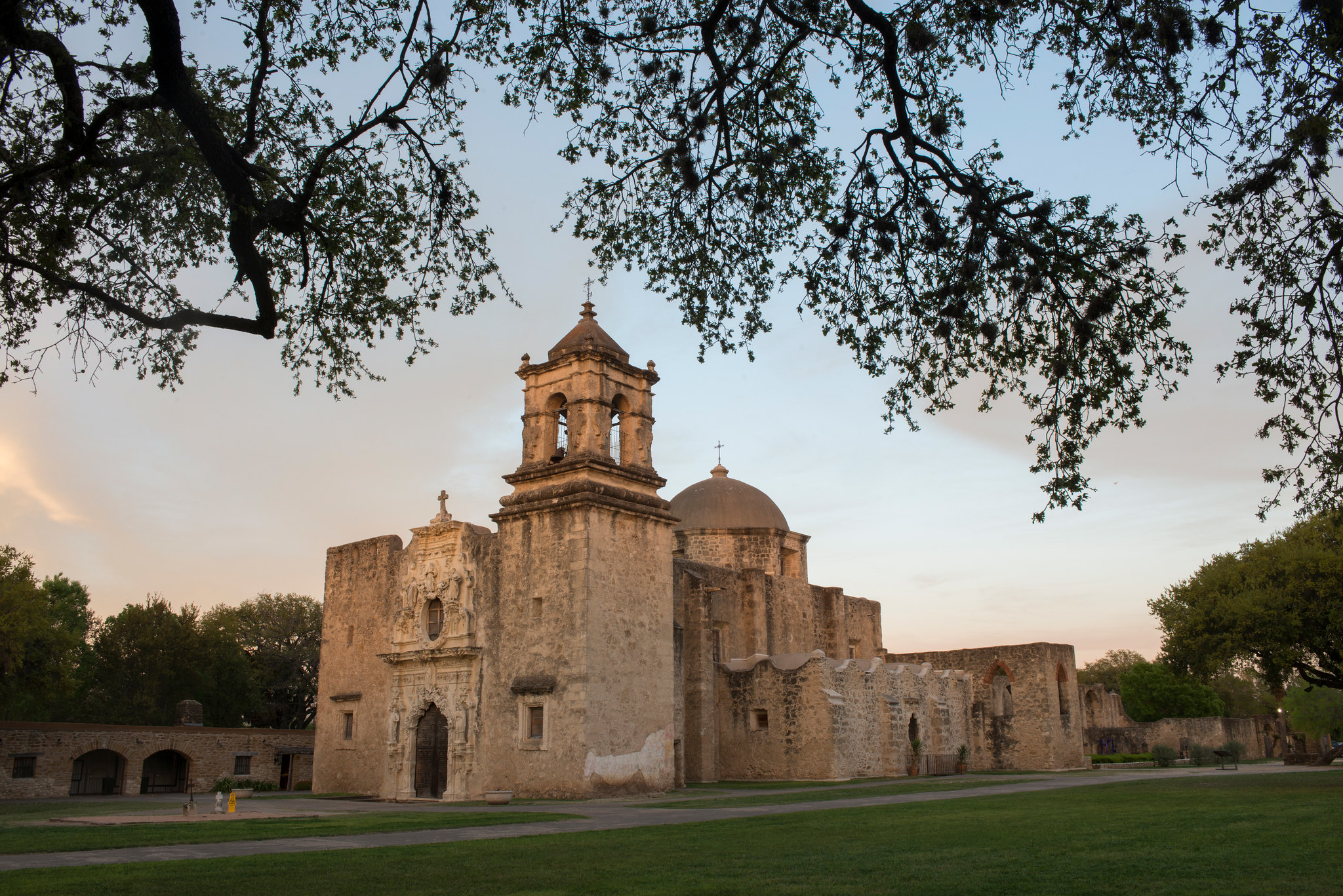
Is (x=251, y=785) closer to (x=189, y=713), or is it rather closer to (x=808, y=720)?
(x=189, y=713)

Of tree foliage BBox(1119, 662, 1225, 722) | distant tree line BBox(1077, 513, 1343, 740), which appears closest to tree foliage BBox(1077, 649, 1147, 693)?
tree foliage BBox(1119, 662, 1225, 722)

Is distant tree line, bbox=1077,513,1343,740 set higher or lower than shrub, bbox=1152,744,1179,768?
higher

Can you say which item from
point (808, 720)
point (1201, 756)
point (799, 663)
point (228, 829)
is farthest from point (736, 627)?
point (228, 829)

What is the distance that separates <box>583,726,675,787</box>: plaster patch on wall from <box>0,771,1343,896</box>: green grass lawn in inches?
273

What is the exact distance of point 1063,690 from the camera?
117 feet

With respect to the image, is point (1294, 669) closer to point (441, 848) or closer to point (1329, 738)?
point (1329, 738)

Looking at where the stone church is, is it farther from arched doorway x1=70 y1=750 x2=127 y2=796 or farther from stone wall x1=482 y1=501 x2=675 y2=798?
arched doorway x1=70 y1=750 x2=127 y2=796

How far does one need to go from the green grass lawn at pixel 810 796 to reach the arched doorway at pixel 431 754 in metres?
6.31

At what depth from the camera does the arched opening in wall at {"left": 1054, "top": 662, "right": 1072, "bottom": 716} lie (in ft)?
115

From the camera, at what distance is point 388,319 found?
1078 cm

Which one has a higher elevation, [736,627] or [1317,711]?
[736,627]

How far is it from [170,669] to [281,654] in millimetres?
6781

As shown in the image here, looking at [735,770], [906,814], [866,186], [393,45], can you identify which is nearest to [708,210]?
[866,186]

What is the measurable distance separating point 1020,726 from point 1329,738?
1135 cm
